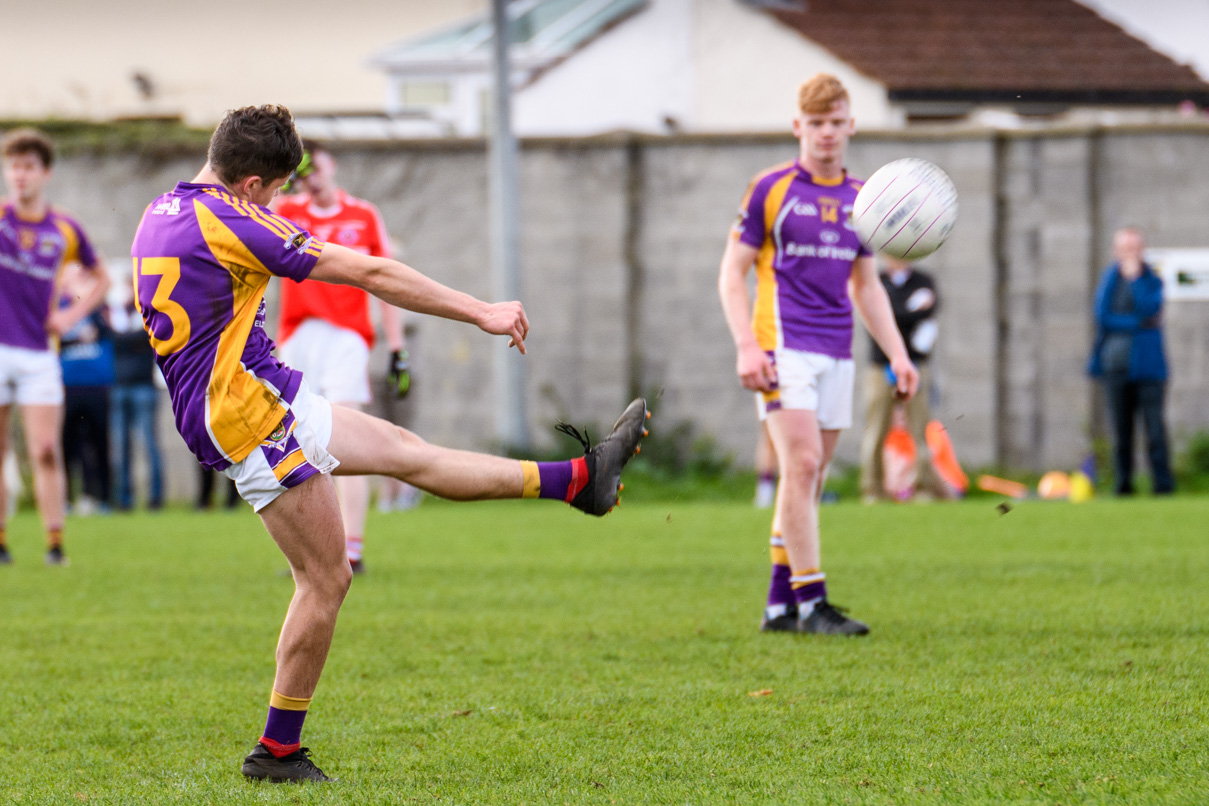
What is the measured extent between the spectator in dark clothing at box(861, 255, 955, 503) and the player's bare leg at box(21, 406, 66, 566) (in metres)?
7.25

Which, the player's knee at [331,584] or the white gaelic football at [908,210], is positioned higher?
the white gaelic football at [908,210]

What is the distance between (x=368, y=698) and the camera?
4992 millimetres

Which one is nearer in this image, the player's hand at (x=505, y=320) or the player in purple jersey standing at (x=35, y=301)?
the player's hand at (x=505, y=320)

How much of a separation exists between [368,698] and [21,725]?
116cm

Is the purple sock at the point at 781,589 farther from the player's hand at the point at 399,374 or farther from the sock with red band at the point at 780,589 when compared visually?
the player's hand at the point at 399,374

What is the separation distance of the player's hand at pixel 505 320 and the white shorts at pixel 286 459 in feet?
2.01

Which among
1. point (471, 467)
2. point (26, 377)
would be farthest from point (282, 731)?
point (26, 377)

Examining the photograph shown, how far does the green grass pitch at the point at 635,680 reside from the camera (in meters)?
3.78

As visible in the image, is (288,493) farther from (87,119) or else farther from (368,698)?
(87,119)

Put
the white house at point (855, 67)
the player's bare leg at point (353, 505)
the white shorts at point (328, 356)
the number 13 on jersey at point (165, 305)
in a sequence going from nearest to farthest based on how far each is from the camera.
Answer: the number 13 on jersey at point (165, 305) < the player's bare leg at point (353, 505) < the white shorts at point (328, 356) < the white house at point (855, 67)

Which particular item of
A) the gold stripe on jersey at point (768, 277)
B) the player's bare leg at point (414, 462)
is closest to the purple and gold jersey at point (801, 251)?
the gold stripe on jersey at point (768, 277)

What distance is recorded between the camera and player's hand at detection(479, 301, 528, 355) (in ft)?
11.9

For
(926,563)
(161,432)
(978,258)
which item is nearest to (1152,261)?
(978,258)

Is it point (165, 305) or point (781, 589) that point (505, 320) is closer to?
point (165, 305)
